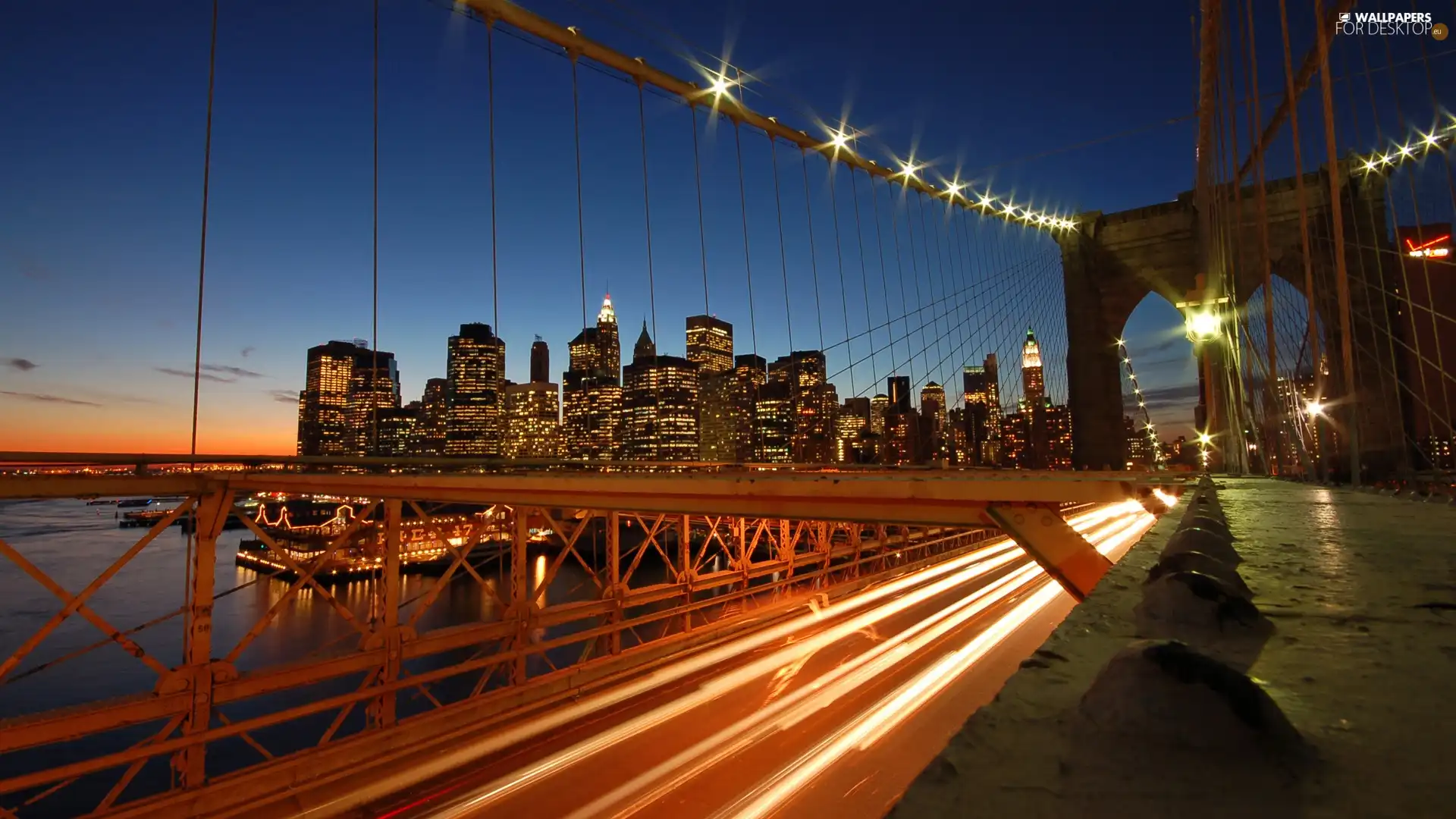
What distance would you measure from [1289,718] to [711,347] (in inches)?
2142

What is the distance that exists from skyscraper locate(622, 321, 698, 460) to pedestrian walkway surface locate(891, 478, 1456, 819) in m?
44.9

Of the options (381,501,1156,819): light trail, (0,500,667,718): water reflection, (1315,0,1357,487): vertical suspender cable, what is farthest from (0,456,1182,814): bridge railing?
(0,500,667,718): water reflection

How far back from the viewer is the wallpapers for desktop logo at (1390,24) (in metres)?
10.9

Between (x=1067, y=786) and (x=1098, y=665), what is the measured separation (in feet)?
1.52

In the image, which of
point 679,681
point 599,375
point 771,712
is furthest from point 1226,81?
point 599,375

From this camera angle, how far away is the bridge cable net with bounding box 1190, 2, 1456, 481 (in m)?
9.77

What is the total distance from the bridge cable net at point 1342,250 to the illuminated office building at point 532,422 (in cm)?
6451

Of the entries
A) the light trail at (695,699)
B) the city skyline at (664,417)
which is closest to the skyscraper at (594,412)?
the city skyline at (664,417)

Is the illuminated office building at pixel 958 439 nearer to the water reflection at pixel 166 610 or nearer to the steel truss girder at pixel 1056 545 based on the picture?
the water reflection at pixel 166 610

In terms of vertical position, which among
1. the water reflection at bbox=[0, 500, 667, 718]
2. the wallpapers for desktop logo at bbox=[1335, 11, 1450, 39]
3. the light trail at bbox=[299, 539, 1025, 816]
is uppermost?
the wallpapers for desktop logo at bbox=[1335, 11, 1450, 39]

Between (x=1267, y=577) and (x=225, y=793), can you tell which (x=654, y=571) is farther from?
(x=1267, y=577)

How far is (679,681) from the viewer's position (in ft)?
50.8

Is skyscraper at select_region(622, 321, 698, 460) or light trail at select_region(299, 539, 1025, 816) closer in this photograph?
light trail at select_region(299, 539, 1025, 816)

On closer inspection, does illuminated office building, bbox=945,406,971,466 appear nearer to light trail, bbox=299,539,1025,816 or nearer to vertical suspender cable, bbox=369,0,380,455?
light trail, bbox=299,539,1025,816
